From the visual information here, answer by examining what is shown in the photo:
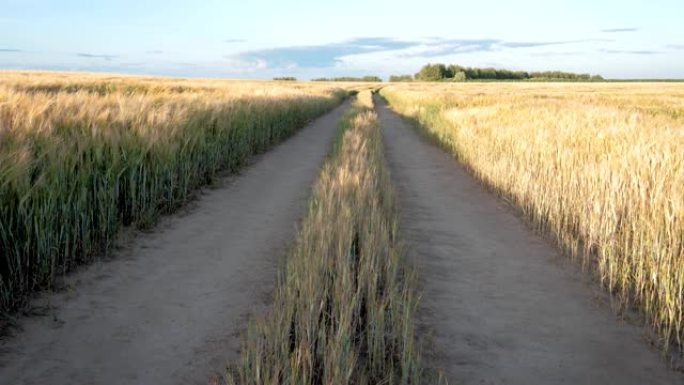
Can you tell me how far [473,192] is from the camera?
9164 millimetres

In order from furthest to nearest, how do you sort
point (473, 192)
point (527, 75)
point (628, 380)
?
1. point (527, 75)
2. point (473, 192)
3. point (628, 380)

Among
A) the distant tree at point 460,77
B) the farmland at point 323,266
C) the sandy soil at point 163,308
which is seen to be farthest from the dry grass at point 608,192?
the distant tree at point 460,77

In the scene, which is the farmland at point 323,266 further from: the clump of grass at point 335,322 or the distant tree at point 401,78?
the distant tree at point 401,78

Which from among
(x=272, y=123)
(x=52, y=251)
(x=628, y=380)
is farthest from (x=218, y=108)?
(x=628, y=380)

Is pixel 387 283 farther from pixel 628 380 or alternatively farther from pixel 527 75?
pixel 527 75

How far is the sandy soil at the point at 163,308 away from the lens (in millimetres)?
3262

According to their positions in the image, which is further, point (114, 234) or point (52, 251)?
point (114, 234)

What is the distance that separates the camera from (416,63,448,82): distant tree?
120 metres

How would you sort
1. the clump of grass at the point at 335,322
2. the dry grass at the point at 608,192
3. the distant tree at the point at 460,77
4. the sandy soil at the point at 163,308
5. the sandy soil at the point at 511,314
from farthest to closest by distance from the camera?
the distant tree at the point at 460,77 < the dry grass at the point at 608,192 < the sandy soil at the point at 511,314 < the sandy soil at the point at 163,308 < the clump of grass at the point at 335,322

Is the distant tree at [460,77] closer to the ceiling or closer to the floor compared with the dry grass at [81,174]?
closer to the ceiling

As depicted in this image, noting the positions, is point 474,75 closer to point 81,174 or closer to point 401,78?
point 401,78

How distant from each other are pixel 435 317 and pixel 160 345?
1.88 meters

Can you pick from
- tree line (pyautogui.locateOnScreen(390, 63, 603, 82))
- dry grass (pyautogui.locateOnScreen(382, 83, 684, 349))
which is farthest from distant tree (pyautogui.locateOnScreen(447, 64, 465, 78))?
dry grass (pyautogui.locateOnScreen(382, 83, 684, 349))

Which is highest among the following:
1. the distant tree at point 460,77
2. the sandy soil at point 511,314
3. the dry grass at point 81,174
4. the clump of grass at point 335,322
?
the distant tree at point 460,77
